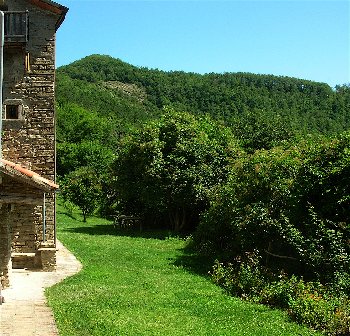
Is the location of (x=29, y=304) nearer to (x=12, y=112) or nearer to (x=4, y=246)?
(x=4, y=246)

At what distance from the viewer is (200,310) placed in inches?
440

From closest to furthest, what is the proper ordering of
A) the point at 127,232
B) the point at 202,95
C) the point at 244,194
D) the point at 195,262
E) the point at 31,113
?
the point at 31,113 → the point at 244,194 → the point at 195,262 → the point at 127,232 → the point at 202,95

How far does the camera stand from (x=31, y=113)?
16344 millimetres

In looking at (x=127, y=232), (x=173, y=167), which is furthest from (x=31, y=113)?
(x=127, y=232)

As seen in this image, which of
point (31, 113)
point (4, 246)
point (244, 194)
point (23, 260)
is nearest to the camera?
point (4, 246)

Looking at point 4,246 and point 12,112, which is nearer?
point 4,246

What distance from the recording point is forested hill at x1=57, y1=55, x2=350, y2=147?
264 ft

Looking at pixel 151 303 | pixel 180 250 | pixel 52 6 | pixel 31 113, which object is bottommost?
pixel 180 250

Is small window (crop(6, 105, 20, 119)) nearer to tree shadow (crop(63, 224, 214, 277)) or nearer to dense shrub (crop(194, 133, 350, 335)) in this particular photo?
tree shadow (crop(63, 224, 214, 277))

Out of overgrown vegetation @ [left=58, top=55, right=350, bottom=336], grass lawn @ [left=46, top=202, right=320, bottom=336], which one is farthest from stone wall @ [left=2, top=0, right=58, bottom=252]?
overgrown vegetation @ [left=58, top=55, right=350, bottom=336]

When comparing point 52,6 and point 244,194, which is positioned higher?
point 52,6

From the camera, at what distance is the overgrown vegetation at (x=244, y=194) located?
42.5ft

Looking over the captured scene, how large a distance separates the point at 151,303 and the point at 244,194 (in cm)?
643

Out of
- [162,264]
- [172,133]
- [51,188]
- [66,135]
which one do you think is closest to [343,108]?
[66,135]
